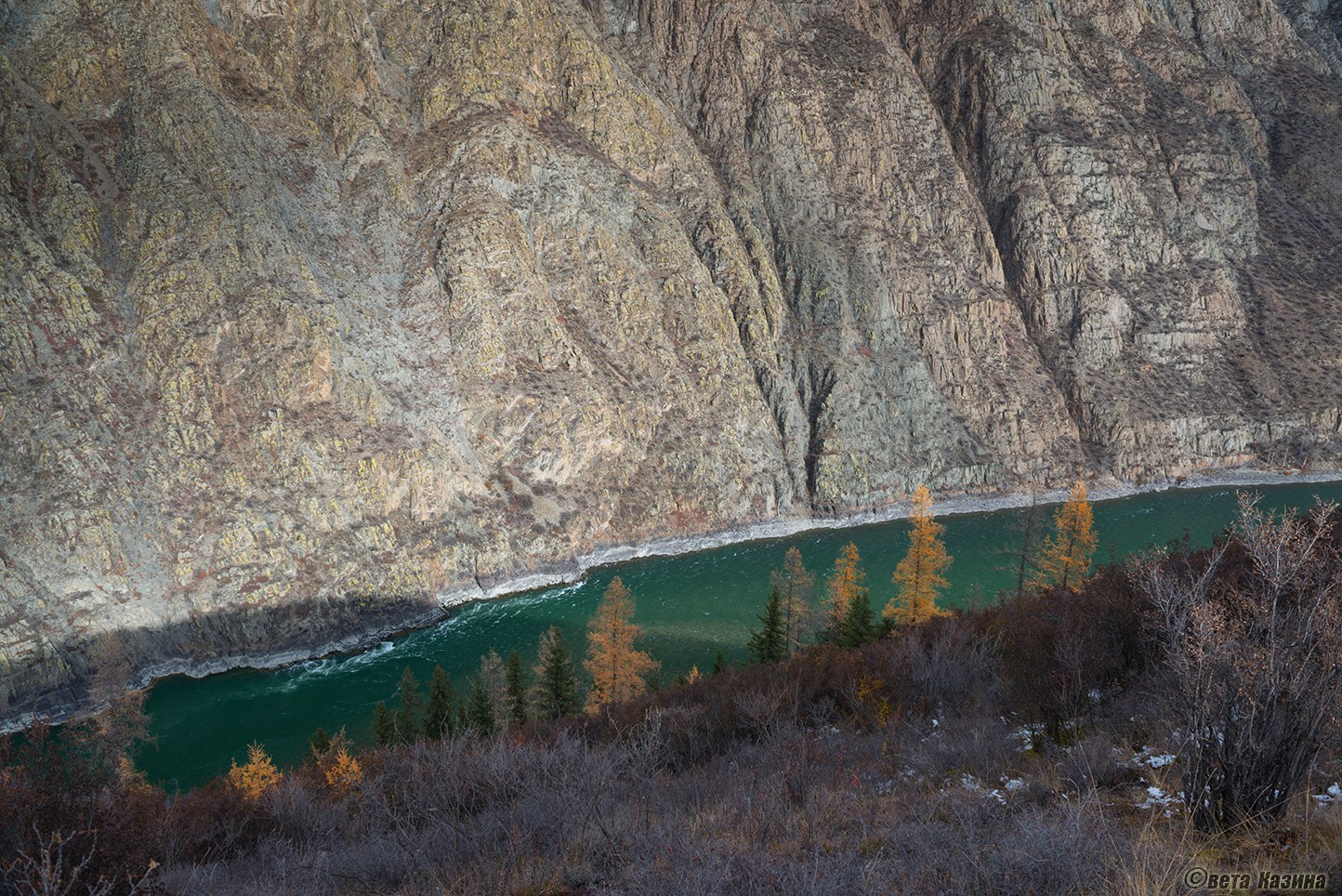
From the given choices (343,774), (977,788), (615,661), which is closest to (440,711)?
(615,661)

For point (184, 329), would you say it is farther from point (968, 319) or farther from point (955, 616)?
point (968, 319)

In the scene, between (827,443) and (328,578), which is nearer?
(328,578)

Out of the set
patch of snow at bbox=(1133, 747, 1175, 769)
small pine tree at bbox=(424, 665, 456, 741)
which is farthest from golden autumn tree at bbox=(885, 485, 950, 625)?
patch of snow at bbox=(1133, 747, 1175, 769)

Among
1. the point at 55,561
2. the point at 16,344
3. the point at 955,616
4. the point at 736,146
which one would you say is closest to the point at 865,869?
the point at 955,616

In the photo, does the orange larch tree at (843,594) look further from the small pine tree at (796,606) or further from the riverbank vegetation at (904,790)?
the riverbank vegetation at (904,790)

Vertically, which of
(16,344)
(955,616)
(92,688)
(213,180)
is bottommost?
(92,688)

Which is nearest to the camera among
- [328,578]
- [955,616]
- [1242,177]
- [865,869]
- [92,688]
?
[865,869]

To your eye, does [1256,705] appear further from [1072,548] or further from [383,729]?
[1072,548]

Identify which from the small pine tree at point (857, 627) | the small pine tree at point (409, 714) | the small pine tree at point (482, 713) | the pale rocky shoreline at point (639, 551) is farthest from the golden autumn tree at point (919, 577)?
the pale rocky shoreline at point (639, 551)
